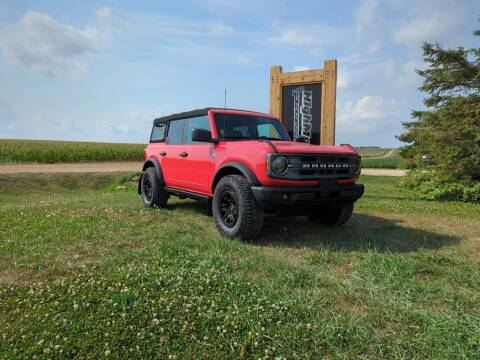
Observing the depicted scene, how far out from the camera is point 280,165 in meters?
4.14

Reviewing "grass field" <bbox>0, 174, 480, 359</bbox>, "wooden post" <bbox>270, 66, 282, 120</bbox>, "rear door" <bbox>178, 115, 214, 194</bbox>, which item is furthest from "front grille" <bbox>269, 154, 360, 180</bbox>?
"wooden post" <bbox>270, 66, 282, 120</bbox>

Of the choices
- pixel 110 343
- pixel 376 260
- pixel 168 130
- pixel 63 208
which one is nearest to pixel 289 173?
pixel 376 260

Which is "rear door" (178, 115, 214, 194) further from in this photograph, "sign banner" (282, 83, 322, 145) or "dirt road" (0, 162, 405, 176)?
"dirt road" (0, 162, 405, 176)

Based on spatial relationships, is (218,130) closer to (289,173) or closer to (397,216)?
(289,173)

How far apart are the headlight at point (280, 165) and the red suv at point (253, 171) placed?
0.04 ft

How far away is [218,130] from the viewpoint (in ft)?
17.2

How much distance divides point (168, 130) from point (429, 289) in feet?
17.5

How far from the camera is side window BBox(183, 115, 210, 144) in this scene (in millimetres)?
5517

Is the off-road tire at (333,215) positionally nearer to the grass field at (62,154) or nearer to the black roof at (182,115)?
the black roof at (182,115)

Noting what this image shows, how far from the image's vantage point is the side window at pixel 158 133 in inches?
277

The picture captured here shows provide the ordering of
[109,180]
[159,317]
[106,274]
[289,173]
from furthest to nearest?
[109,180], [289,173], [106,274], [159,317]

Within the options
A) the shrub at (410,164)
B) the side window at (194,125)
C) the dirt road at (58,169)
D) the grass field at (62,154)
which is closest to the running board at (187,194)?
the side window at (194,125)

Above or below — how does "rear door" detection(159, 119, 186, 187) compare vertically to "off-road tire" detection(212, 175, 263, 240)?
above

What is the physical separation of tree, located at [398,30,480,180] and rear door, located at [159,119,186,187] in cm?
733
